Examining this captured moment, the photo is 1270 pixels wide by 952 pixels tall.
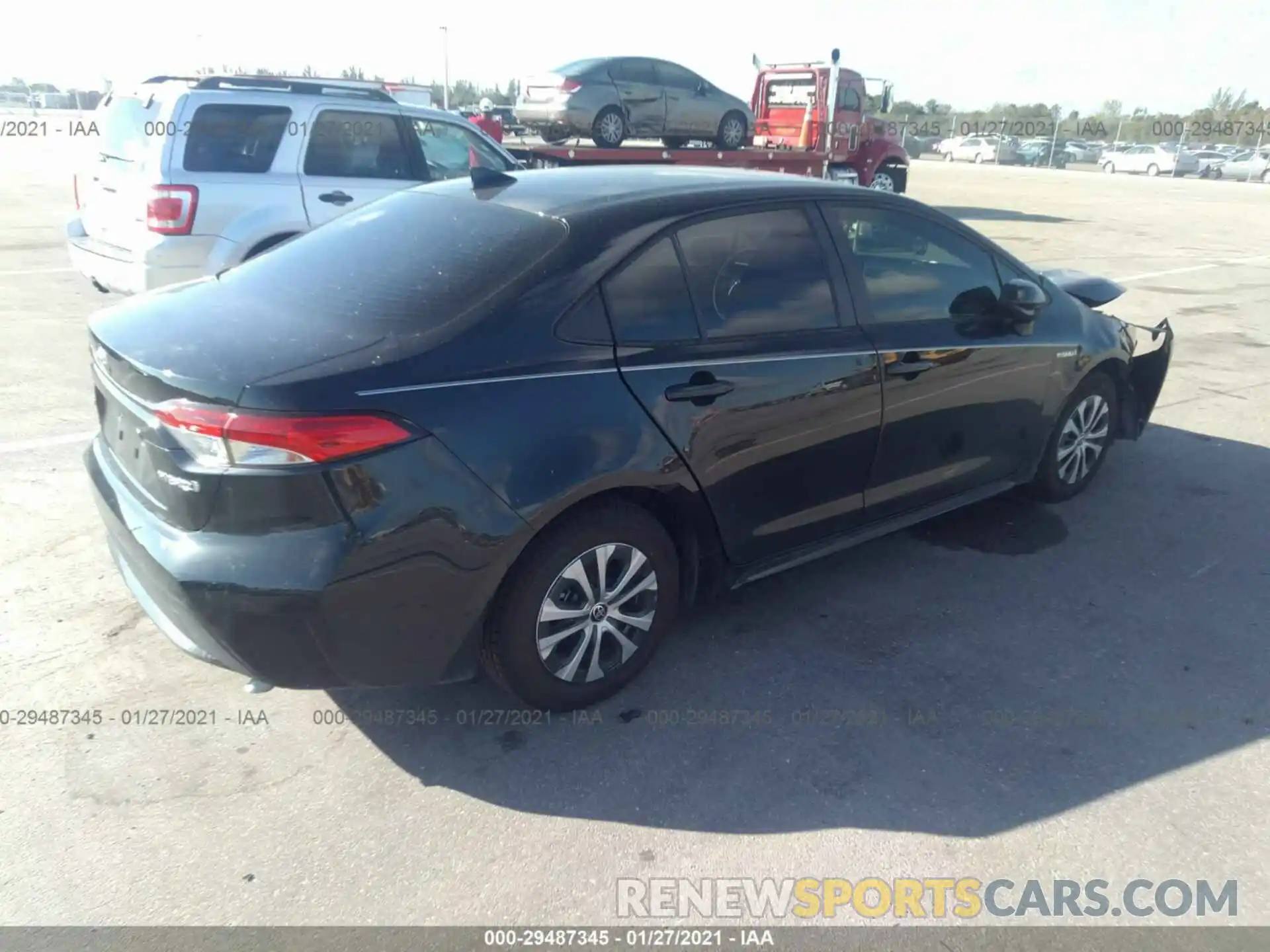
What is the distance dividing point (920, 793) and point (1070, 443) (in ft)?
8.90

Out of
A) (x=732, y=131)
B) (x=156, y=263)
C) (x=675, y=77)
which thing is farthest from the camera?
(x=732, y=131)

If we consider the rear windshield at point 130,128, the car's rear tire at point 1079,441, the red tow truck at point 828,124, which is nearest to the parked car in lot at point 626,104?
the red tow truck at point 828,124

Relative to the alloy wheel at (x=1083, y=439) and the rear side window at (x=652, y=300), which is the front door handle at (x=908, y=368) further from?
the alloy wheel at (x=1083, y=439)

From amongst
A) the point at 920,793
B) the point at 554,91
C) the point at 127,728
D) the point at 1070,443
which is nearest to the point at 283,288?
the point at 127,728

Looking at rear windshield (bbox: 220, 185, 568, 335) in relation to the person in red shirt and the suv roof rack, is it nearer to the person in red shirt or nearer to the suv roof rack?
the suv roof rack

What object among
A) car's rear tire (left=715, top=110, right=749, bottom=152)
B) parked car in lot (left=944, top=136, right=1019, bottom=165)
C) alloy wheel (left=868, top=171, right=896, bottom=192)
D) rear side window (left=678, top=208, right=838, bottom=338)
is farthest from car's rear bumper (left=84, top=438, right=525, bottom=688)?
parked car in lot (left=944, top=136, right=1019, bottom=165)

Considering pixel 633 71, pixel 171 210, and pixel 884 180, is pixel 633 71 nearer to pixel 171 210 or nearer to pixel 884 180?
pixel 884 180

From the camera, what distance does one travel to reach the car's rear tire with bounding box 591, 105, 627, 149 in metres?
14.2

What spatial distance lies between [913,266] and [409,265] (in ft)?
7.08

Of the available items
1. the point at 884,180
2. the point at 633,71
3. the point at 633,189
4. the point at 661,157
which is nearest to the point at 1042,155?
the point at 884,180

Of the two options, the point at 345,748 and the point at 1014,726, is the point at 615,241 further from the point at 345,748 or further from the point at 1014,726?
the point at 1014,726

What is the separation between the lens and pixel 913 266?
13.6 feet

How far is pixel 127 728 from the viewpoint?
3.14m

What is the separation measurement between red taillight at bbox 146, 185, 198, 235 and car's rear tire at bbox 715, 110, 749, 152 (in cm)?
1073
